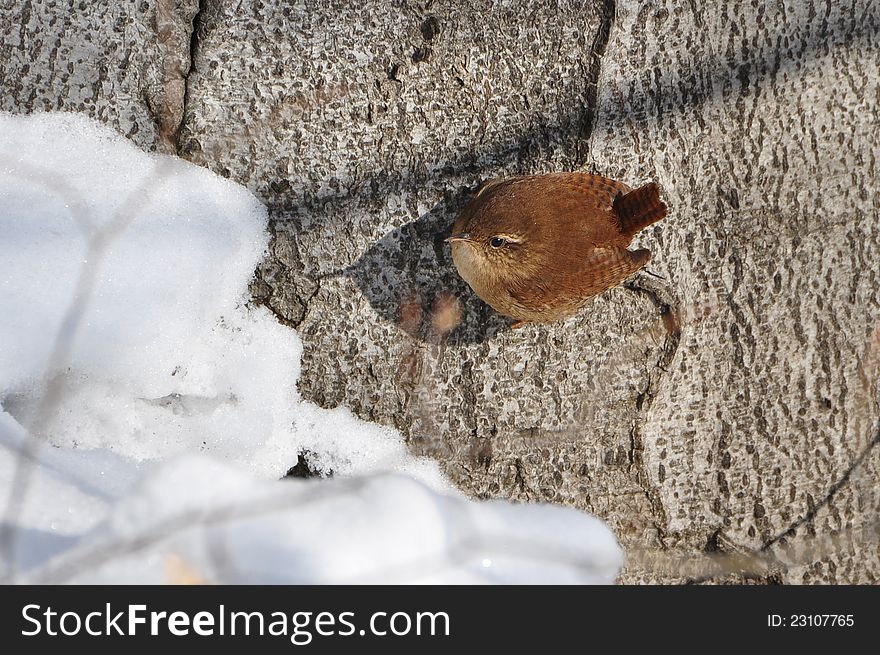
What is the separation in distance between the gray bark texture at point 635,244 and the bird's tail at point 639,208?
0.17 meters

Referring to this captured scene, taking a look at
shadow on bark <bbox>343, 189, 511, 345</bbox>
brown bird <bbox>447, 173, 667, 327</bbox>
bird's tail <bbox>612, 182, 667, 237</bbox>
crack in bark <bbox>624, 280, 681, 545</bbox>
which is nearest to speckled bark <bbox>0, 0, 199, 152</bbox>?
shadow on bark <bbox>343, 189, 511, 345</bbox>

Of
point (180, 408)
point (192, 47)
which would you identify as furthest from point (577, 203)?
point (180, 408)

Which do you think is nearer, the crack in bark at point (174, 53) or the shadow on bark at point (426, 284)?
the crack in bark at point (174, 53)

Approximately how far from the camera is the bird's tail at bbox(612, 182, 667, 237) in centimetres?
169

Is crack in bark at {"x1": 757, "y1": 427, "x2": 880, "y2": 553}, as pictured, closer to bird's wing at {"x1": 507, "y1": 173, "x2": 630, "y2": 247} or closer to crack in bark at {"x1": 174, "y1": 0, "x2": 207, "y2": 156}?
bird's wing at {"x1": 507, "y1": 173, "x2": 630, "y2": 247}

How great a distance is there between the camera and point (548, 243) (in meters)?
1.79

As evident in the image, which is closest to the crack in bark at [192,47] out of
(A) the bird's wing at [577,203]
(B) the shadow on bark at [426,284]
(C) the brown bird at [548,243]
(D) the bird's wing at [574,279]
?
(B) the shadow on bark at [426,284]

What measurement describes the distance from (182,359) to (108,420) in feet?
0.84

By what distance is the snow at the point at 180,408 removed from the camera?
1559 millimetres

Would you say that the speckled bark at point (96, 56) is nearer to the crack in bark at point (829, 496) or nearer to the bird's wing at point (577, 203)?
the bird's wing at point (577, 203)

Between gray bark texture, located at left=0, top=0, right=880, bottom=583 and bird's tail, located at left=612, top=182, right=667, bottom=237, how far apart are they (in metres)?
0.17

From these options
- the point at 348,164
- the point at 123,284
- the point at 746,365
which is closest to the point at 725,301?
the point at 746,365

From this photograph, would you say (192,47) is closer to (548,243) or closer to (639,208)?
(548,243)

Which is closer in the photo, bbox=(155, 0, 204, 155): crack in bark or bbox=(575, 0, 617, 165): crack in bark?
bbox=(155, 0, 204, 155): crack in bark
